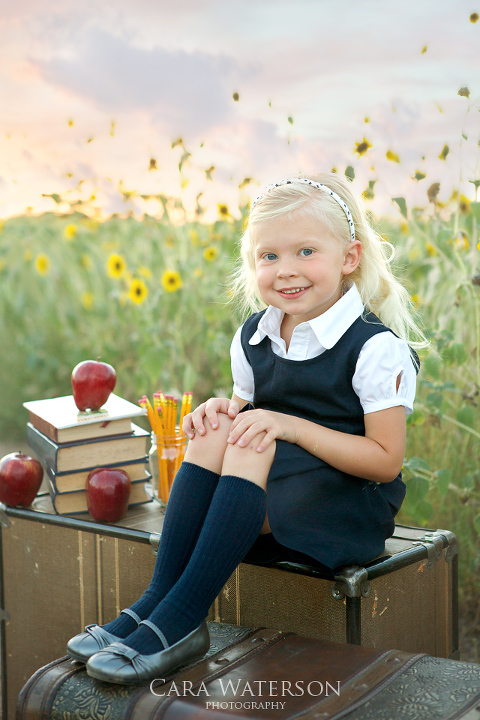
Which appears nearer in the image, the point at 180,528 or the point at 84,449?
the point at 180,528

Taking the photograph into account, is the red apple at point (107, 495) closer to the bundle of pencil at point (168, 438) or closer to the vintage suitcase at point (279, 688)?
the bundle of pencil at point (168, 438)

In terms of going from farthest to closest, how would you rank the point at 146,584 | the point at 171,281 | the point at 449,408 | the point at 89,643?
the point at 171,281, the point at 449,408, the point at 146,584, the point at 89,643

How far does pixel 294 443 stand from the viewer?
140 cm

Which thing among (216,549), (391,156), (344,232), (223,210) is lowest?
(216,549)

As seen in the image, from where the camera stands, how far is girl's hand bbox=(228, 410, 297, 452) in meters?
1.35

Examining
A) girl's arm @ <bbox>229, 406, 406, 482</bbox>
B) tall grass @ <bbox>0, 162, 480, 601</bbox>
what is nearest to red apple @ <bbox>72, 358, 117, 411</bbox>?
girl's arm @ <bbox>229, 406, 406, 482</bbox>

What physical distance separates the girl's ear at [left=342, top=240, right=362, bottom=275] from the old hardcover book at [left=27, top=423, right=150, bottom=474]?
0.68m

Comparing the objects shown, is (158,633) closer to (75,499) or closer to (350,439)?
(350,439)

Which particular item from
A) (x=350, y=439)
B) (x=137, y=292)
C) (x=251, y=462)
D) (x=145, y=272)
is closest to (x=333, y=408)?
(x=350, y=439)

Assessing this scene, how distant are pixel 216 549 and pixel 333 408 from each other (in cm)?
36

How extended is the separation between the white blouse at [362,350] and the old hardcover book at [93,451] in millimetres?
449

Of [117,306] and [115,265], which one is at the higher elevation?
[115,265]

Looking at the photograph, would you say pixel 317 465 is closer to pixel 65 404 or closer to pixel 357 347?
pixel 357 347


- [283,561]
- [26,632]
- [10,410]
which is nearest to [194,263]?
[10,410]
